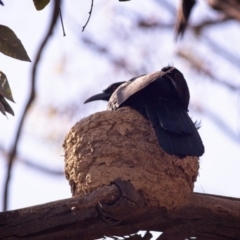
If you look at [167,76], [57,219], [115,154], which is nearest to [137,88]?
[167,76]

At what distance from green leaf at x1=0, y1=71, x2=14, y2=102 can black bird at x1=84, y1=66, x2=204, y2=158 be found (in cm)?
125

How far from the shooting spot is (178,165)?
157 inches

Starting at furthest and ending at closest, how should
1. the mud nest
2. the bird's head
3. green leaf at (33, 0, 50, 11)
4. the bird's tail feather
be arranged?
the bird's head < the bird's tail feather < the mud nest < green leaf at (33, 0, 50, 11)

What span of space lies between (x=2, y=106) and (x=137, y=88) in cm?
164

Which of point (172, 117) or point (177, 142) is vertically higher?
point (172, 117)

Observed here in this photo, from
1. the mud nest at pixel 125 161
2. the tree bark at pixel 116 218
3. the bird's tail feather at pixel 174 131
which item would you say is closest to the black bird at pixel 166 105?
the bird's tail feather at pixel 174 131

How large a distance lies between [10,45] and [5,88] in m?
0.22

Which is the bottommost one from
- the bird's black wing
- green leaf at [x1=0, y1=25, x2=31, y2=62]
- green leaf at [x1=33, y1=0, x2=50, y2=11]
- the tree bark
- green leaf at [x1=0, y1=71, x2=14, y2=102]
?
the tree bark

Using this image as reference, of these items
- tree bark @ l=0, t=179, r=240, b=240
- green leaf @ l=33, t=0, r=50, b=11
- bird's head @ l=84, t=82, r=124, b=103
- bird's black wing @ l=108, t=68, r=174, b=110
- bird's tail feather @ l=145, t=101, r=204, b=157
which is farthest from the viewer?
bird's head @ l=84, t=82, r=124, b=103

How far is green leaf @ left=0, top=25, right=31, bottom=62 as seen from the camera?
293 centimetres

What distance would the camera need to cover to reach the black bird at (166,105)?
390 centimetres

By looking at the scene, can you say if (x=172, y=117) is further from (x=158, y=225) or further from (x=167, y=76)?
(x=158, y=225)

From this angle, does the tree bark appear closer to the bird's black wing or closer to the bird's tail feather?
the bird's tail feather

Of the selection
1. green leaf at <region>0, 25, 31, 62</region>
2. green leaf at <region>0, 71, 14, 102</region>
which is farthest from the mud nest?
green leaf at <region>0, 25, 31, 62</region>
